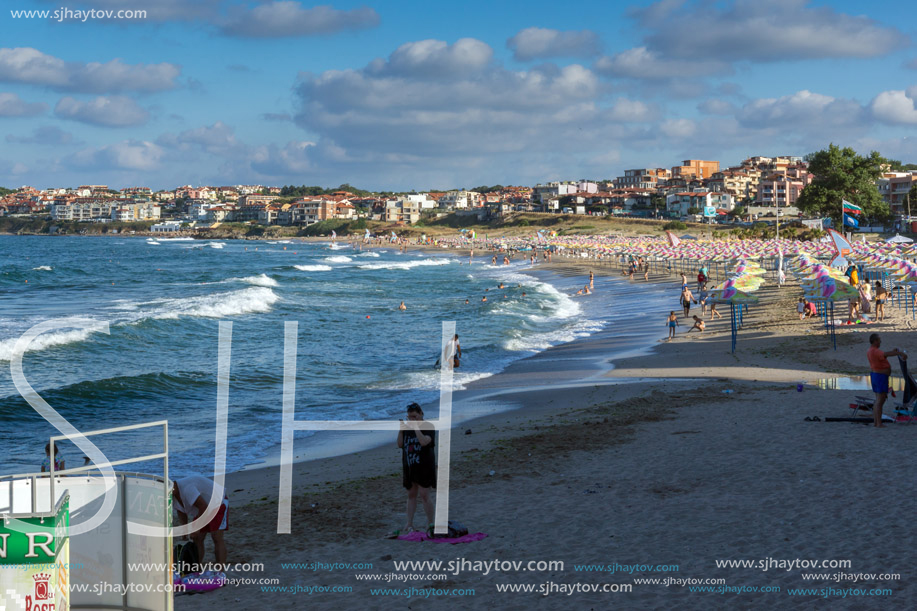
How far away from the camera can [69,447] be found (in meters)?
12.3

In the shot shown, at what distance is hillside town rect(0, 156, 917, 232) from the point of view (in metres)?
108

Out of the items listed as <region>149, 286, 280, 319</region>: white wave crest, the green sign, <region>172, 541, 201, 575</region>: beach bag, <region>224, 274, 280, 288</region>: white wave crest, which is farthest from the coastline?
<region>224, 274, 280, 288</region>: white wave crest

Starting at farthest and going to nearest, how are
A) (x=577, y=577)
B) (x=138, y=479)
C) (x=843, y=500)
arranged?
(x=843, y=500) → (x=577, y=577) → (x=138, y=479)

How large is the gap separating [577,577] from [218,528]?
293 cm

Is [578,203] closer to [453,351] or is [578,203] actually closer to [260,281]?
[260,281]

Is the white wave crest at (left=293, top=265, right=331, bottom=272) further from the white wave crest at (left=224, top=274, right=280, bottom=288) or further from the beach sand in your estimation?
the beach sand

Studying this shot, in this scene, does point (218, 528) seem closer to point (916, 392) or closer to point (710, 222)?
point (916, 392)

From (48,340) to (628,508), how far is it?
850 inches

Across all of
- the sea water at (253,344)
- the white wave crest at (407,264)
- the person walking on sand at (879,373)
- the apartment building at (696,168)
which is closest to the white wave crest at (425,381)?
the sea water at (253,344)

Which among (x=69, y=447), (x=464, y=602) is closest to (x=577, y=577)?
(x=464, y=602)

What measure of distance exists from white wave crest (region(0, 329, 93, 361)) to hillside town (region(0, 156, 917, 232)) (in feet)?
246

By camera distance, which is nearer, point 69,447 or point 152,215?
point 69,447

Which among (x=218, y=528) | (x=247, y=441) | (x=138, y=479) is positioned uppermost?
(x=138, y=479)

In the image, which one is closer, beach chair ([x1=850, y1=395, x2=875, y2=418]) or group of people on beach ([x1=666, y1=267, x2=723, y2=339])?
beach chair ([x1=850, y1=395, x2=875, y2=418])
